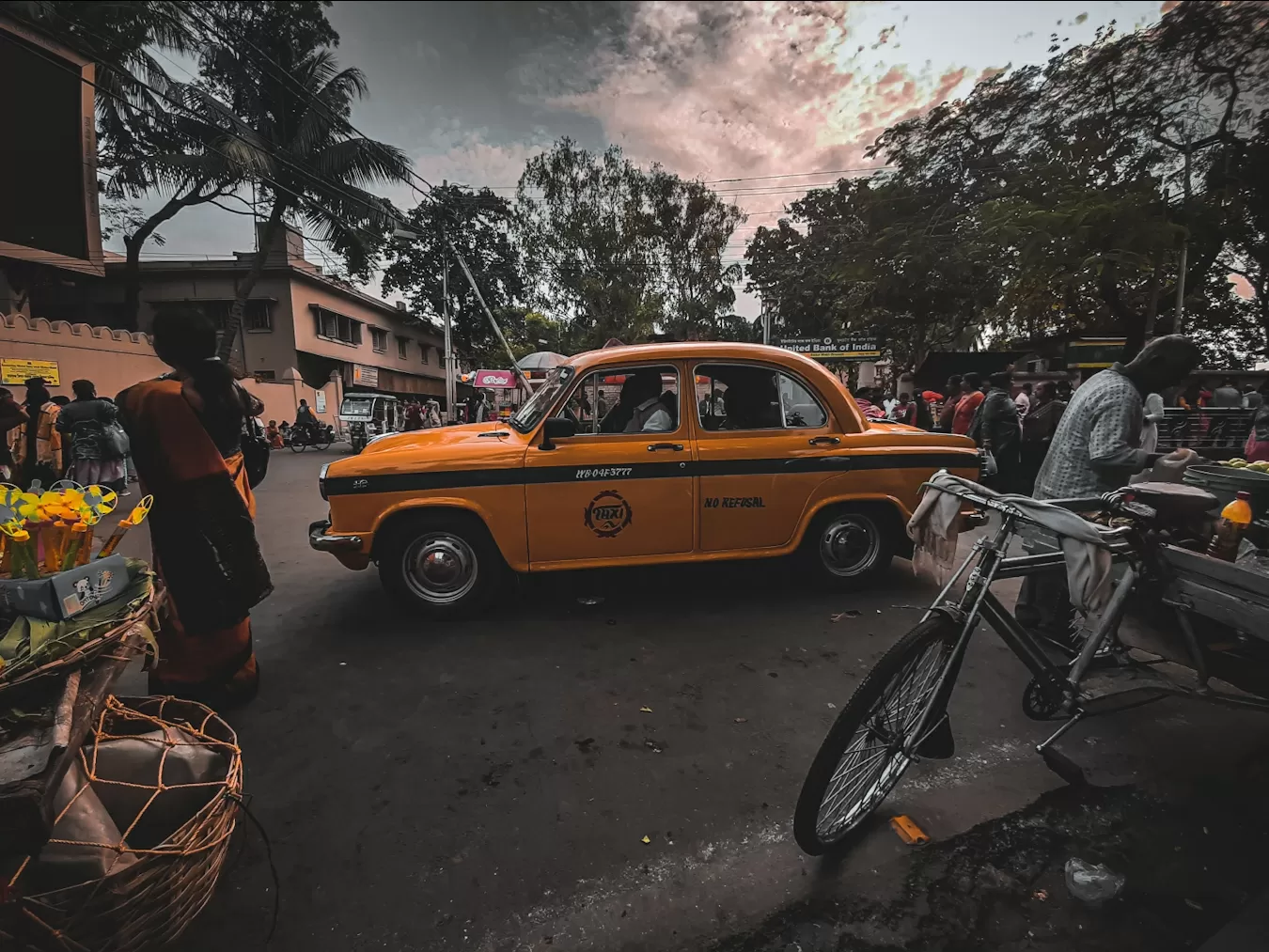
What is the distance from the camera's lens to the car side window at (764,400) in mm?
4188

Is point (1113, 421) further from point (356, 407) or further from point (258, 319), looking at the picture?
point (258, 319)

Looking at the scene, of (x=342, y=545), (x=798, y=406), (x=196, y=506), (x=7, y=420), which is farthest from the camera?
(x=7, y=420)

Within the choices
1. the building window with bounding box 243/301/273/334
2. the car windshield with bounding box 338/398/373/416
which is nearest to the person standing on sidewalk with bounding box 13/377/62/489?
the car windshield with bounding box 338/398/373/416

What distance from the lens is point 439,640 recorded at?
367cm

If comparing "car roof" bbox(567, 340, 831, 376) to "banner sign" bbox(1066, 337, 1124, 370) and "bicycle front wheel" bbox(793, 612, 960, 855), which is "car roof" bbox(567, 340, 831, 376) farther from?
"banner sign" bbox(1066, 337, 1124, 370)

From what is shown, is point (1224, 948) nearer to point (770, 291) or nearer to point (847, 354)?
point (847, 354)

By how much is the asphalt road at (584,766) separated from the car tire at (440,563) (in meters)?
0.18

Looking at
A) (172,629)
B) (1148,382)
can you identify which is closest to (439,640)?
(172,629)

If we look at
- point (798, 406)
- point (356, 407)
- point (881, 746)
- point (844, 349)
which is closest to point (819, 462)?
point (798, 406)

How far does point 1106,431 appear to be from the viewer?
3.14m

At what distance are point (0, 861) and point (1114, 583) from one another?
3461 mm

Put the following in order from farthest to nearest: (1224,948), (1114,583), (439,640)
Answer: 1. (439,640)
2. (1114,583)
3. (1224,948)

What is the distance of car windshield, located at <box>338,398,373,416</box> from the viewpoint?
63.2ft

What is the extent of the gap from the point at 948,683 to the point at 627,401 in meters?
2.82
